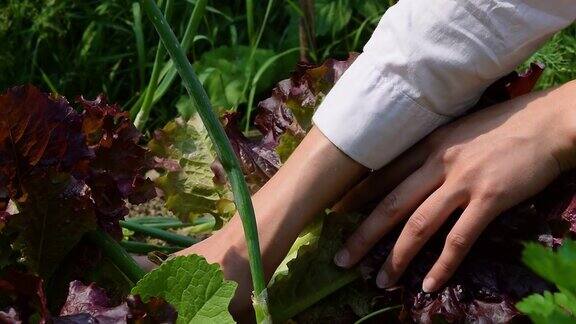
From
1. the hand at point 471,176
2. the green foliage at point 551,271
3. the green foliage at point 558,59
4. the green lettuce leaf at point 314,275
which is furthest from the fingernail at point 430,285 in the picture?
the green foliage at point 558,59

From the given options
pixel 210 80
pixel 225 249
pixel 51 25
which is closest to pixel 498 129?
pixel 225 249

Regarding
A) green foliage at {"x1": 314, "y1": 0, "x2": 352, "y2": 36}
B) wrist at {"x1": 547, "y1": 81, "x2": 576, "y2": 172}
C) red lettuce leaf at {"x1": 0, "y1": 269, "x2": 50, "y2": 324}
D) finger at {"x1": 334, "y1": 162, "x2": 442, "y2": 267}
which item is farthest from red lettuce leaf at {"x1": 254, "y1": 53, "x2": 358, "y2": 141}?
green foliage at {"x1": 314, "y1": 0, "x2": 352, "y2": 36}

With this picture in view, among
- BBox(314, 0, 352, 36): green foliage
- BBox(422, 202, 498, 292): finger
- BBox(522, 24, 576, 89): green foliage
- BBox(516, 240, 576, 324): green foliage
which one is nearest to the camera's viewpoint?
BBox(516, 240, 576, 324): green foliage

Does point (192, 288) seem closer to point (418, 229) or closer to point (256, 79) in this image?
point (418, 229)

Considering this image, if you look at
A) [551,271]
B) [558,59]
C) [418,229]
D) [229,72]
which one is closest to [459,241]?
[418,229]

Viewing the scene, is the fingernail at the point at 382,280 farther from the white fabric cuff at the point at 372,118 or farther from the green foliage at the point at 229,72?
the green foliage at the point at 229,72

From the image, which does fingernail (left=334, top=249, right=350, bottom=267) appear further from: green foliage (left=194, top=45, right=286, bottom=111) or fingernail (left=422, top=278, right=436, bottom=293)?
green foliage (left=194, top=45, right=286, bottom=111)

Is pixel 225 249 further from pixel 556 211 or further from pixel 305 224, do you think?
pixel 556 211
